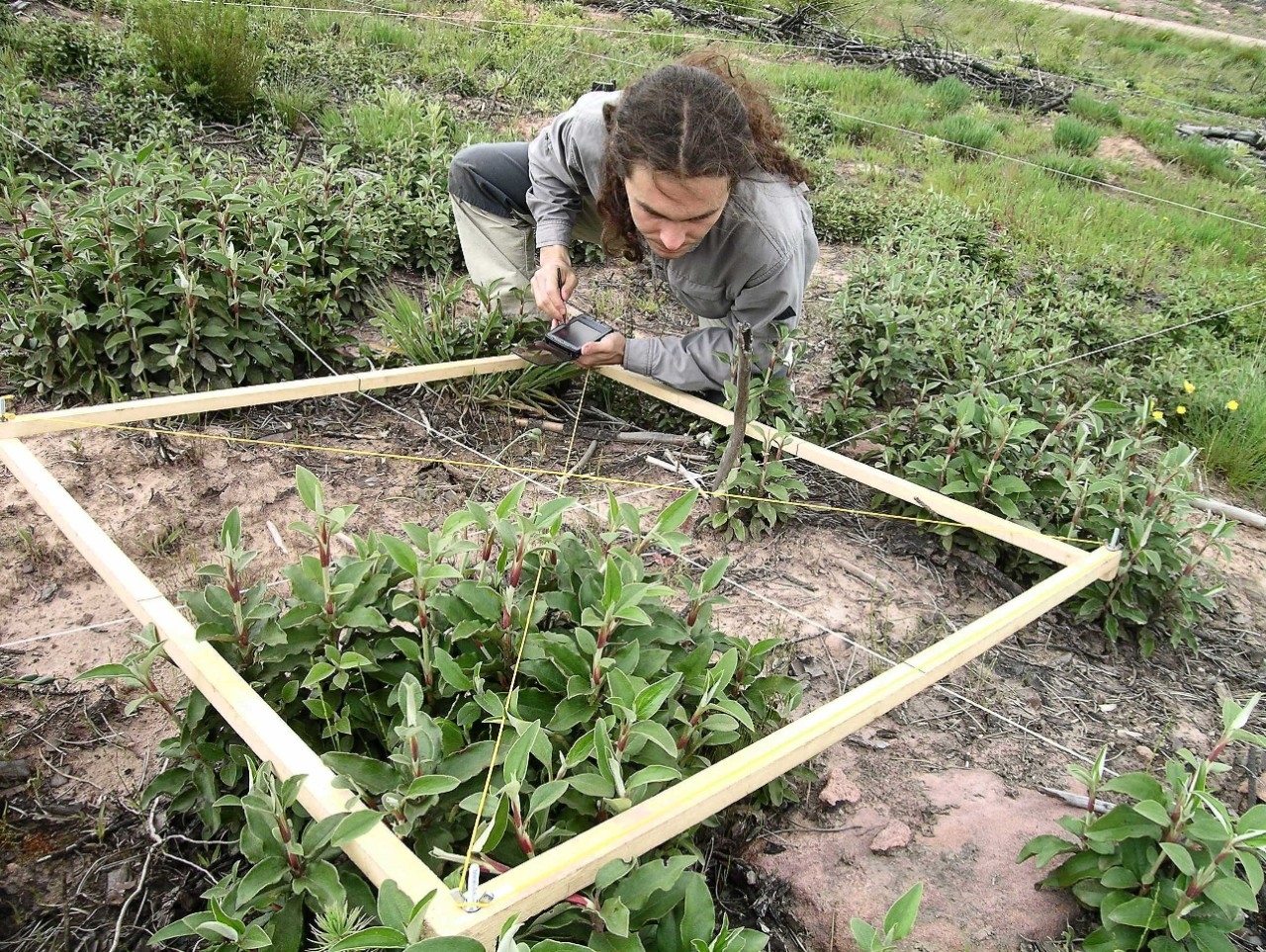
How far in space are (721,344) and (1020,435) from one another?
94 centimetres

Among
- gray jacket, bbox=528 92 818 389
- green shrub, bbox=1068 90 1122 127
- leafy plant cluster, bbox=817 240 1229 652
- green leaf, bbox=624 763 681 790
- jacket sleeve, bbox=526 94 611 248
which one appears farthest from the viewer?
green shrub, bbox=1068 90 1122 127

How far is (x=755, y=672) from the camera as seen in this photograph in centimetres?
166

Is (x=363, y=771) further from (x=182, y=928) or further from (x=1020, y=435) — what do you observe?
(x=1020, y=435)

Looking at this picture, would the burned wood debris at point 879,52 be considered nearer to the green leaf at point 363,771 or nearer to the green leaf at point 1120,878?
the green leaf at point 1120,878

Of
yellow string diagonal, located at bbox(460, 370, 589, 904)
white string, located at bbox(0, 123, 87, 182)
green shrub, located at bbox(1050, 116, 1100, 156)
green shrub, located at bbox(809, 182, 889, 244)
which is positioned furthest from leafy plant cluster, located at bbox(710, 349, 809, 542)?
green shrub, located at bbox(1050, 116, 1100, 156)

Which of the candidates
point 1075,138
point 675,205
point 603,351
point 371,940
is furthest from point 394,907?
point 1075,138

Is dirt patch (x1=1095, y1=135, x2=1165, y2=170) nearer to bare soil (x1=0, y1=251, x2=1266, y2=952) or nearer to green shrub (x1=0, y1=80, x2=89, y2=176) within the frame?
bare soil (x1=0, y1=251, x2=1266, y2=952)

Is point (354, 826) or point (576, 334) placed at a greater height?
point (354, 826)

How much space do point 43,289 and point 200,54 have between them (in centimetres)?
248

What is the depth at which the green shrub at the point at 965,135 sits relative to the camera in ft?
21.7

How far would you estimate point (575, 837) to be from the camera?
1222 mm

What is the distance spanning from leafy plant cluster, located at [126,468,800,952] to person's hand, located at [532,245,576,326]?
4.47 feet

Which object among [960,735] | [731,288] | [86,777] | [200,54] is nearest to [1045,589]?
[960,735]

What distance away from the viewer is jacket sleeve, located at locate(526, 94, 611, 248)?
2953mm
